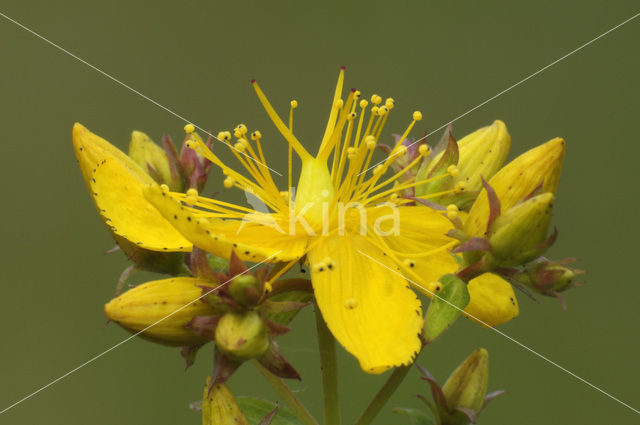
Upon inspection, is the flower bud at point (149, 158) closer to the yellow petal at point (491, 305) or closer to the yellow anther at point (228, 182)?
the yellow anther at point (228, 182)

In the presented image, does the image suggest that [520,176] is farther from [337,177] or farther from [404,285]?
[337,177]

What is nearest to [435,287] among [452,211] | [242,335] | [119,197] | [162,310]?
[452,211]

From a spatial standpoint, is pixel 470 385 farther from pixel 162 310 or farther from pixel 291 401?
pixel 162 310

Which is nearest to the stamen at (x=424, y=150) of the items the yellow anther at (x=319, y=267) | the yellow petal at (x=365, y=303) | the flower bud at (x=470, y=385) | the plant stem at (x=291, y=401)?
the yellow petal at (x=365, y=303)

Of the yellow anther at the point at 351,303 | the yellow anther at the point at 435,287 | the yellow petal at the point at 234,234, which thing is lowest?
the yellow anther at the point at 435,287

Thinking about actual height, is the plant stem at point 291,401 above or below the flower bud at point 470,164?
below
